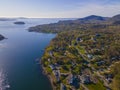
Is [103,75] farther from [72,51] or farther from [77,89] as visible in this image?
[72,51]

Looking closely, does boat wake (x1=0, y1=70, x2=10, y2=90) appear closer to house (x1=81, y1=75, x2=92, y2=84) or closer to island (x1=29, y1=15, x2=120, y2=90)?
island (x1=29, y1=15, x2=120, y2=90)

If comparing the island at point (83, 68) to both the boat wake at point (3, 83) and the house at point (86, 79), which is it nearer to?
the house at point (86, 79)

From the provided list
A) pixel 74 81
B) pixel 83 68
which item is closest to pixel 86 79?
pixel 74 81

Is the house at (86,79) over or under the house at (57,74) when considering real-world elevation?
over

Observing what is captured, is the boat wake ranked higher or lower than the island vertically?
lower

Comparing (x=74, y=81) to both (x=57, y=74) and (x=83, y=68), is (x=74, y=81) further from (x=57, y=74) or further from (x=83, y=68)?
(x=83, y=68)

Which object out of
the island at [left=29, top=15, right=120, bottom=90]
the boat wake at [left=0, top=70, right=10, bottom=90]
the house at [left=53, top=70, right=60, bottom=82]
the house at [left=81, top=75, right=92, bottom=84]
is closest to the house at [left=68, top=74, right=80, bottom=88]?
the island at [left=29, top=15, right=120, bottom=90]

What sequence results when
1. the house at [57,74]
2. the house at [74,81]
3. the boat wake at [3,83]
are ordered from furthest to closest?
1. the house at [57,74]
2. the house at [74,81]
3. the boat wake at [3,83]

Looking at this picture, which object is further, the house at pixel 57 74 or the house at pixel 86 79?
the house at pixel 57 74

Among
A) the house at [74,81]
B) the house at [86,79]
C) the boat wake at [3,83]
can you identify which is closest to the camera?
the boat wake at [3,83]

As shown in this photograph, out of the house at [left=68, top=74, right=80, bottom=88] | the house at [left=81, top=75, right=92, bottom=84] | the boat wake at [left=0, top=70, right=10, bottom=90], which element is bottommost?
the boat wake at [left=0, top=70, right=10, bottom=90]

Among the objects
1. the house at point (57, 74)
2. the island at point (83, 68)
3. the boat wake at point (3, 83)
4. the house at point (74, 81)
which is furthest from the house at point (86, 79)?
the boat wake at point (3, 83)
